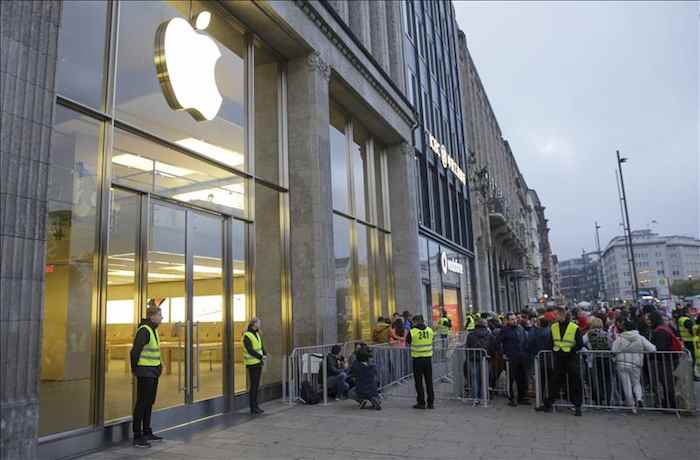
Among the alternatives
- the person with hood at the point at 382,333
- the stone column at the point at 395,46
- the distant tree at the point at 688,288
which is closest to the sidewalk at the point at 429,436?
the person with hood at the point at 382,333

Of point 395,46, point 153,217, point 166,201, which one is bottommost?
point 153,217

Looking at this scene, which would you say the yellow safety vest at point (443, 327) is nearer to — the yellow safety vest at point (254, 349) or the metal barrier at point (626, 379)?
the metal barrier at point (626, 379)

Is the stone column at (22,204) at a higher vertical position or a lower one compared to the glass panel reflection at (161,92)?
lower

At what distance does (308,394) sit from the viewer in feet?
34.5

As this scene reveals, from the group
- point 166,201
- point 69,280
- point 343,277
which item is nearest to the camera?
point 69,280

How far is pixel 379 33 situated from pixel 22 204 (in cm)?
1696

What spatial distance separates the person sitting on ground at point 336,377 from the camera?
430 inches

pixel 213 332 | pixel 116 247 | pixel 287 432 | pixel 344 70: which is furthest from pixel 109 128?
pixel 344 70

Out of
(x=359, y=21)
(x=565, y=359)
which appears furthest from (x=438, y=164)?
(x=565, y=359)

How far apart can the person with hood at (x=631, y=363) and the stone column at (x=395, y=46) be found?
14722 millimetres

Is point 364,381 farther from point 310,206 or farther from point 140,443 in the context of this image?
point 310,206

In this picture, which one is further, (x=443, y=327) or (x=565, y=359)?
(x=443, y=327)

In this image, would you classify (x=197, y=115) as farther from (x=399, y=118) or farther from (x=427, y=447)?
(x=399, y=118)

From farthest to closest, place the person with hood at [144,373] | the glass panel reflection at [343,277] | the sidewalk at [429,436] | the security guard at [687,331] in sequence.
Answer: the glass panel reflection at [343,277] → the security guard at [687,331] → the person with hood at [144,373] → the sidewalk at [429,436]
